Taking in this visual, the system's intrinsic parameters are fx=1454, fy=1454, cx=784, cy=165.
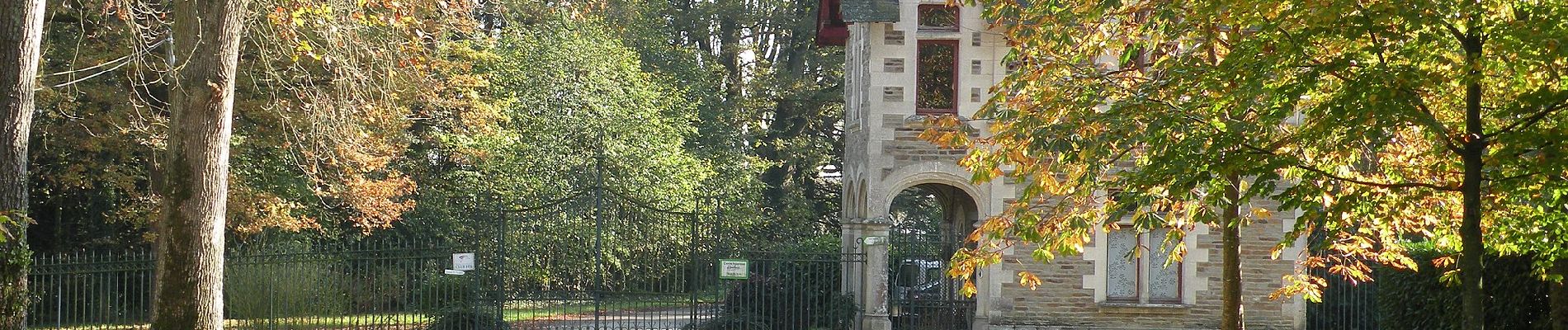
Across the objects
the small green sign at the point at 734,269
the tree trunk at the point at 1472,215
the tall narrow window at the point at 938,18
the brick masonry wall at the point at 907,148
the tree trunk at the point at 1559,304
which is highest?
the tall narrow window at the point at 938,18

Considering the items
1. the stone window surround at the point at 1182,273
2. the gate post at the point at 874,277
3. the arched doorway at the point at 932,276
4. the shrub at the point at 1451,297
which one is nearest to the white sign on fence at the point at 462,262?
the gate post at the point at 874,277

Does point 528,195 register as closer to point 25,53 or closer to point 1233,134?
point 25,53

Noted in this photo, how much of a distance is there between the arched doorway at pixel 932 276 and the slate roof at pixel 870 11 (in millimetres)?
2462

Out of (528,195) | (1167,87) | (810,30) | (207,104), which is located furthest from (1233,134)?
(810,30)

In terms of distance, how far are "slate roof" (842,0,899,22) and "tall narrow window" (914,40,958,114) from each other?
639mm

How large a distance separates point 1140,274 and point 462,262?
825cm

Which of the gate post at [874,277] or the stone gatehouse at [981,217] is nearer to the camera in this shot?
the stone gatehouse at [981,217]

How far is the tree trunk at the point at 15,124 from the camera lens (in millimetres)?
9977

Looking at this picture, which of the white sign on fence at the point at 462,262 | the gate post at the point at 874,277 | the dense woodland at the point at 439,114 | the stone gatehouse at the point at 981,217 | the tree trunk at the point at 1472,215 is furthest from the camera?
the gate post at the point at 874,277

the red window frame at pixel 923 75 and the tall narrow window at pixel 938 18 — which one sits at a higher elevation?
the tall narrow window at pixel 938 18

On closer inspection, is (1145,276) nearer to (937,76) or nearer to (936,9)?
(937,76)

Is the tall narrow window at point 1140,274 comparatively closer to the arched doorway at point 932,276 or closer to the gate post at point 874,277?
the arched doorway at point 932,276

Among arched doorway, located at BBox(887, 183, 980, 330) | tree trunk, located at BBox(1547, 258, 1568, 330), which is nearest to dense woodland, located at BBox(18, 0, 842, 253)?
→ arched doorway, located at BBox(887, 183, 980, 330)

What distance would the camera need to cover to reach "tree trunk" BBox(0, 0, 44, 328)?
998cm
